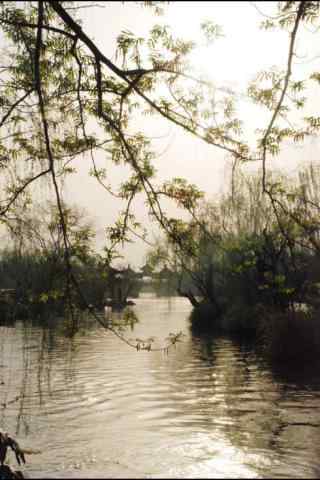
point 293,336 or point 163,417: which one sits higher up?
point 293,336

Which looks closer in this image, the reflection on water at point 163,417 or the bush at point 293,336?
the reflection on water at point 163,417

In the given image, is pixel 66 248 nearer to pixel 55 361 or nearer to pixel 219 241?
pixel 219 241

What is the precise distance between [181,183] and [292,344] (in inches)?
609

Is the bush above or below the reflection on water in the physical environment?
above

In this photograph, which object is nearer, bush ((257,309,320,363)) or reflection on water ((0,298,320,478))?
reflection on water ((0,298,320,478))

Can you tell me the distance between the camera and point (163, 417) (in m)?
14.0

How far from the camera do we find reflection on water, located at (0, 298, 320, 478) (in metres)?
10.0

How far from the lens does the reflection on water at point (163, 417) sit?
32.9ft

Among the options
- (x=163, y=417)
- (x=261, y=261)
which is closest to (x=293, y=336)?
(x=261, y=261)

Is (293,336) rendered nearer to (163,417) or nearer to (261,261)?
(261,261)

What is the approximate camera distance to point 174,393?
17359 millimetres

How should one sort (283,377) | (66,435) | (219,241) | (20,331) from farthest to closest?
1. (20,331)
2. (283,377)
3. (66,435)
4. (219,241)

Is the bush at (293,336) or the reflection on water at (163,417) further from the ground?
the bush at (293,336)

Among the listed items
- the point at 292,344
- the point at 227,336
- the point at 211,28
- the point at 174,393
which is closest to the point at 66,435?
the point at 174,393
